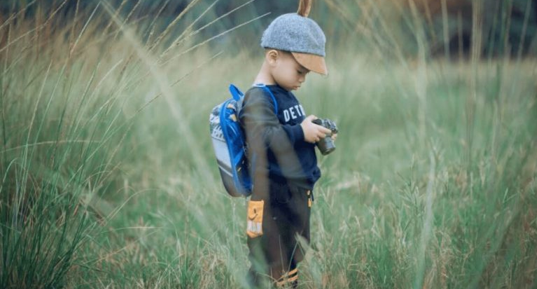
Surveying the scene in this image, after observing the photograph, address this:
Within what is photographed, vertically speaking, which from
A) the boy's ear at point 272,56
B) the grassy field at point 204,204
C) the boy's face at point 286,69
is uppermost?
the boy's ear at point 272,56

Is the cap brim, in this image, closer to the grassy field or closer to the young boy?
the young boy

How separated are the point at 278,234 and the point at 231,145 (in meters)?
0.32

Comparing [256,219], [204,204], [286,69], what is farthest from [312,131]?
[204,204]

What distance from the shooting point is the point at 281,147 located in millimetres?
2221

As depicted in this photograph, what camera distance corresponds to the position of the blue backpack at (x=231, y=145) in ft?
7.52

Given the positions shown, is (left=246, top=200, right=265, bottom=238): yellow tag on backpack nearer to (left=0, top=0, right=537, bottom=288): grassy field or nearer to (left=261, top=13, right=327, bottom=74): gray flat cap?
(left=0, top=0, right=537, bottom=288): grassy field

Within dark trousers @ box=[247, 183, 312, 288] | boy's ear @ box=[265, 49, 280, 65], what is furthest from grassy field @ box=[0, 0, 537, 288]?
boy's ear @ box=[265, 49, 280, 65]

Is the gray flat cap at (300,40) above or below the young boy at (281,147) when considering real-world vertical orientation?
above

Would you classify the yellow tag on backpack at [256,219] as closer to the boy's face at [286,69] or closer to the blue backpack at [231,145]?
the blue backpack at [231,145]

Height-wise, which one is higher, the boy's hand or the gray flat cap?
the gray flat cap

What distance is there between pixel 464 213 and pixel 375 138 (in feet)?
6.58

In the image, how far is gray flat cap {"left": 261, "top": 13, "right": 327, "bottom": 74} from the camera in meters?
2.25

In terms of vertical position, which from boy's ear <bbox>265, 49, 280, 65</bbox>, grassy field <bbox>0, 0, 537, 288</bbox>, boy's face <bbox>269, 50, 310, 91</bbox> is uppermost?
boy's ear <bbox>265, 49, 280, 65</bbox>

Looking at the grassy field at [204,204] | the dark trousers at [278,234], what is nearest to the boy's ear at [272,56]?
the grassy field at [204,204]
